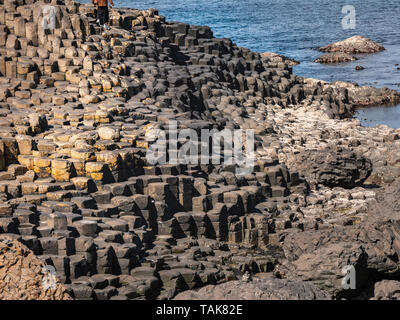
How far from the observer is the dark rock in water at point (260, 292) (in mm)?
14203

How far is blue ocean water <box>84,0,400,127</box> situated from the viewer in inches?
2156

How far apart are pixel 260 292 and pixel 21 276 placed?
4445 millimetres

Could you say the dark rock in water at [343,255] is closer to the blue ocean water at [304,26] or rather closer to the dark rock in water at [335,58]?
the blue ocean water at [304,26]

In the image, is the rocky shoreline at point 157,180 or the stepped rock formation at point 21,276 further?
the rocky shoreline at point 157,180

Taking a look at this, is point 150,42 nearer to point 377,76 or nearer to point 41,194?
point 41,194

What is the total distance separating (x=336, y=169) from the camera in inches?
1000

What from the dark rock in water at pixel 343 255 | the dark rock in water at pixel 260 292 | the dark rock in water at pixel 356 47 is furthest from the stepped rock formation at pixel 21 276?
the dark rock in water at pixel 356 47

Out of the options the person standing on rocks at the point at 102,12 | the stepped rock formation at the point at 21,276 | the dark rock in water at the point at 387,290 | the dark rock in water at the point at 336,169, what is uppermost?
the person standing on rocks at the point at 102,12

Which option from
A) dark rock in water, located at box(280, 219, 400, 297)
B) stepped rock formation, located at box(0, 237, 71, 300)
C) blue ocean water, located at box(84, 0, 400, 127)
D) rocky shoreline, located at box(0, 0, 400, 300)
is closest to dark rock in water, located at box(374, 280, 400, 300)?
rocky shoreline, located at box(0, 0, 400, 300)

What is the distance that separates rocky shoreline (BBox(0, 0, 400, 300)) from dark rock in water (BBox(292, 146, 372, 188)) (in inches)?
1.8

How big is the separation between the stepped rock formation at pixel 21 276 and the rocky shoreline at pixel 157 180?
0.32m

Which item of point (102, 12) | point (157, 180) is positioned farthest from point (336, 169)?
point (102, 12)

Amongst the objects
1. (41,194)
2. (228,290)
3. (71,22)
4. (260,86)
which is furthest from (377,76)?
(228,290)

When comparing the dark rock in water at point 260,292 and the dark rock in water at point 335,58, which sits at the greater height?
Result: the dark rock in water at point 260,292
